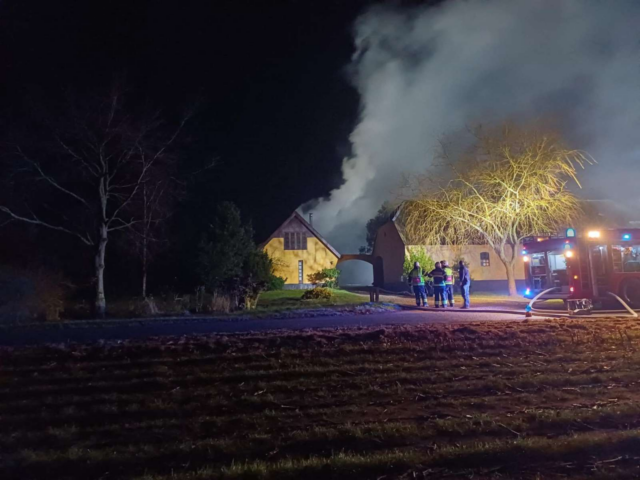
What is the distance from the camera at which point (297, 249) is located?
39.4 metres

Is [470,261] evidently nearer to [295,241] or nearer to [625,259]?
[295,241]

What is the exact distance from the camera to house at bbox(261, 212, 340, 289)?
128 feet

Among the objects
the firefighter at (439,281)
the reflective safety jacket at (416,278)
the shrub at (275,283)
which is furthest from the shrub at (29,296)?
the shrub at (275,283)

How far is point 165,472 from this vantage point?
15.0 ft

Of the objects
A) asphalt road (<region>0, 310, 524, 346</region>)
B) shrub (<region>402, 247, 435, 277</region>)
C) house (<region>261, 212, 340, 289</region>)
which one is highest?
house (<region>261, 212, 340, 289</region>)

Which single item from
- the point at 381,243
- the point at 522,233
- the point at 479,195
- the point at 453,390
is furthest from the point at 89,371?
the point at 381,243

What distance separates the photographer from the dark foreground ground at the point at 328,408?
466 centimetres

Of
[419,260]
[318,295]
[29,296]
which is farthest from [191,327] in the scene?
[419,260]

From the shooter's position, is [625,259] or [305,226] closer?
[625,259]

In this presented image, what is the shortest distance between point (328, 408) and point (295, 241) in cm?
3328

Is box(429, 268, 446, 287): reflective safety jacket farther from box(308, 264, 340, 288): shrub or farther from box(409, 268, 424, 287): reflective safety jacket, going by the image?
box(308, 264, 340, 288): shrub

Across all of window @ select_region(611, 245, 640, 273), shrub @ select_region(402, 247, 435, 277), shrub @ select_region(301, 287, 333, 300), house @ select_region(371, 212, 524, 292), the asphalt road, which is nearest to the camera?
the asphalt road

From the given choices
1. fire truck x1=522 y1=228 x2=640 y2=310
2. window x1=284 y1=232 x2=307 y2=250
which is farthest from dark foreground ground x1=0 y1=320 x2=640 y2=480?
window x1=284 y1=232 x2=307 y2=250

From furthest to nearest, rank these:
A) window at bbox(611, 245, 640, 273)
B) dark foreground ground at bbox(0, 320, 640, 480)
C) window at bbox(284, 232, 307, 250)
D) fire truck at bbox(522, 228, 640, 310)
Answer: window at bbox(284, 232, 307, 250), window at bbox(611, 245, 640, 273), fire truck at bbox(522, 228, 640, 310), dark foreground ground at bbox(0, 320, 640, 480)
